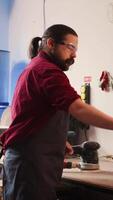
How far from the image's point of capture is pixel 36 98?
55.5 inches

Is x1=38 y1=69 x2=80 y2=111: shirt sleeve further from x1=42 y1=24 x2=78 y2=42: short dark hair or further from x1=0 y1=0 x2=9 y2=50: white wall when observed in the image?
Answer: x1=0 y1=0 x2=9 y2=50: white wall

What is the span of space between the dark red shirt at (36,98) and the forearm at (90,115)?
0.09ft

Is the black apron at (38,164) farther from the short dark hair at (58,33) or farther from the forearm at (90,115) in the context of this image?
the short dark hair at (58,33)

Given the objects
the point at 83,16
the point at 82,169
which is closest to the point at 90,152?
the point at 82,169

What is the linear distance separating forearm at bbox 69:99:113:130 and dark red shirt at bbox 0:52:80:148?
0.03 m

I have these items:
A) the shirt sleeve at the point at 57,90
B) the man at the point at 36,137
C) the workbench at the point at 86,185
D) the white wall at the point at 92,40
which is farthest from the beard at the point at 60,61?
the white wall at the point at 92,40

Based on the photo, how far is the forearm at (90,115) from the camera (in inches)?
51.9

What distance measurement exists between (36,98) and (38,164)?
0.26 m

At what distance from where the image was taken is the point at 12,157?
4.78 feet

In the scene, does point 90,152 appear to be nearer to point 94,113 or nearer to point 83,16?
point 94,113


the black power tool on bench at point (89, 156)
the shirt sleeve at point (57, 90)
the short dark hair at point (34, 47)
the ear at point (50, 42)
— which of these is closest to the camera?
the shirt sleeve at point (57, 90)

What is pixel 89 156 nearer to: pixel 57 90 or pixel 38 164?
pixel 38 164

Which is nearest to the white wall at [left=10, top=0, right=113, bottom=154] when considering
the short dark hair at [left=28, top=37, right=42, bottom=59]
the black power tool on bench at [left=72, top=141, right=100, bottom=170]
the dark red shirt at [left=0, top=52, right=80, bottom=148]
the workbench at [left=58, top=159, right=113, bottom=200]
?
the black power tool on bench at [left=72, top=141, right=100, bottom=170]

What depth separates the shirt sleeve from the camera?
1307 millimetres
